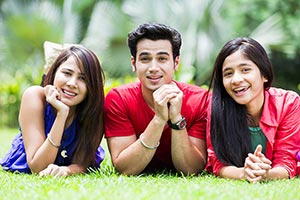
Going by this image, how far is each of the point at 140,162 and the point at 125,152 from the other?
5.5 inches

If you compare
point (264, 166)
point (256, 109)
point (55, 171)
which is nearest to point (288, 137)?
point (256, 109)

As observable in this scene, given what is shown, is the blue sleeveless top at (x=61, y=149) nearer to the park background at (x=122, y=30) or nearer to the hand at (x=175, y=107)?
the hand at (x=175, y=107)

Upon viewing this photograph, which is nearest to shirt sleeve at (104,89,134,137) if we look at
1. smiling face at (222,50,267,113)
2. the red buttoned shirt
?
the red buttoned shirt

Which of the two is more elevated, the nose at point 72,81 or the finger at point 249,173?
the nose at point 72,81

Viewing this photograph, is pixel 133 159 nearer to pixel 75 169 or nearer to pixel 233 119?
pixel 75 169

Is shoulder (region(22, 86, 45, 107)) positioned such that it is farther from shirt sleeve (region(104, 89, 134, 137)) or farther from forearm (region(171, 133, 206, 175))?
forearm (region(171, 133, 206, 175))

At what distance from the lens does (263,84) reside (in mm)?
4344

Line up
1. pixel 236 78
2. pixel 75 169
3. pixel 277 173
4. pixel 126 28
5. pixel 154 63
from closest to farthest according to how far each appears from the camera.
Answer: pixel 277 173
pixel 236 78
pixel 154 63
pixel 75 169
pixel 126 28

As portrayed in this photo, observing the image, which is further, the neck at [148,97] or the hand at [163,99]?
the neck at [148,97]

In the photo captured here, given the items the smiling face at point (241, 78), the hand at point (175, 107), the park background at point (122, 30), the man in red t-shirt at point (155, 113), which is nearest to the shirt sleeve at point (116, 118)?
the man in red t-shirt at point (155, 113)

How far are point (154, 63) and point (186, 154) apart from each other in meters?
0.76

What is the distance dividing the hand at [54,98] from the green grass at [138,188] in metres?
0.55

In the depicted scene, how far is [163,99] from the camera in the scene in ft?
13.3

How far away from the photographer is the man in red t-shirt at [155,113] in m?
4.11
